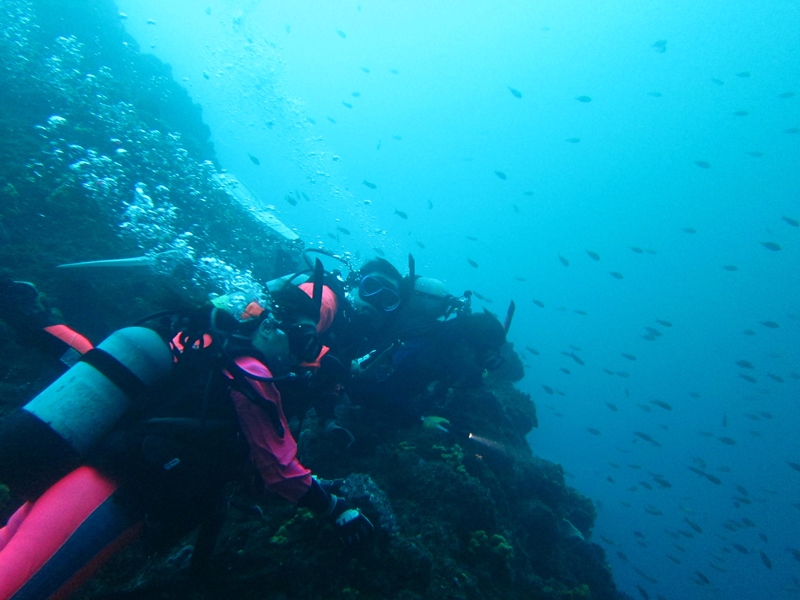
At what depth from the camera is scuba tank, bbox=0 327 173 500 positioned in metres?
1.94

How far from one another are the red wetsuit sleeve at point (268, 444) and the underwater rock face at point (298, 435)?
0.42 m

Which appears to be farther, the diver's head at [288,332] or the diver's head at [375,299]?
the diver's head at [375,299]

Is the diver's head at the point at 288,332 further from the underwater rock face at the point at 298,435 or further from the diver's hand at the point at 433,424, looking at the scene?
the diver's hand at the point at 433,424

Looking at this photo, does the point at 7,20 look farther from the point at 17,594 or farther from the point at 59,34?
the point at 17,594

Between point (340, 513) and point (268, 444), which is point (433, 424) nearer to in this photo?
point (340, 513)

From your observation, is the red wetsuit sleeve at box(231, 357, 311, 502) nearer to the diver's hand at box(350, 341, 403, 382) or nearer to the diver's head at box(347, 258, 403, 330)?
the diver's hand at box(350, 341, 403, 382)

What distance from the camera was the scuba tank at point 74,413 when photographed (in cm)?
194

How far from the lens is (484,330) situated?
4789 mm

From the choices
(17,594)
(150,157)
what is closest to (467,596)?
(17,594)

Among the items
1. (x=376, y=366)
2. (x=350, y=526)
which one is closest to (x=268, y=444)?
(x=350, y=526)

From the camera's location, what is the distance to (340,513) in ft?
9.60

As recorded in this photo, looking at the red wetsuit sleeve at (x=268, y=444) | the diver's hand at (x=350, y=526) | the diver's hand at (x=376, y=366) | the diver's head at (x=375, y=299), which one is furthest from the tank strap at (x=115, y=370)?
the diver's head at (x=375, y=299)

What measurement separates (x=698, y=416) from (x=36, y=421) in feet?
438

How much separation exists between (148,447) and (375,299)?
2.86 metres
